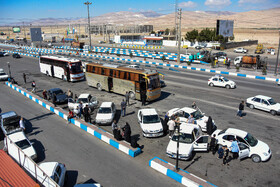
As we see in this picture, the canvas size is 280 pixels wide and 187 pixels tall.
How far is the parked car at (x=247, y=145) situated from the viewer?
11.6 meters

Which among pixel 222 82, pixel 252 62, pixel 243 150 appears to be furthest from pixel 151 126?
A: pixel 252 62

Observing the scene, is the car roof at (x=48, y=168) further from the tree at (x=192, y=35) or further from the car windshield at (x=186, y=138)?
the tree at (x=192, y=35)

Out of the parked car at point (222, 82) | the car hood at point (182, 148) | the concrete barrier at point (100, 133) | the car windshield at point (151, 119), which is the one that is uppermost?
the parked car at point (222, 82)

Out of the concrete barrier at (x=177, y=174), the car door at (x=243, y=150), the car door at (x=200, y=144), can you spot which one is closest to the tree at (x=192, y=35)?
the car door at (x=200, y=144)

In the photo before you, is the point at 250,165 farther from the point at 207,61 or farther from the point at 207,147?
the point at 207,61

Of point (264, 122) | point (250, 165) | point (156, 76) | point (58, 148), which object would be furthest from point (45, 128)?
point (264, 122)

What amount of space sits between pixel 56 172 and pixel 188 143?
7233 mm

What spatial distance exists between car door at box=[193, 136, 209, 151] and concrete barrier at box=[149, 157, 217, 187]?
90.9 inches

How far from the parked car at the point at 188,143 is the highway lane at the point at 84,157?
1.70m

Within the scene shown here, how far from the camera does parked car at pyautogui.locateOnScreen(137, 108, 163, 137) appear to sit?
14195mm

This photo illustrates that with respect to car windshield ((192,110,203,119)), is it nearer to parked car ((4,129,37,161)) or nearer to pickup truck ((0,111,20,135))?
parked car ((4,129,37,161))

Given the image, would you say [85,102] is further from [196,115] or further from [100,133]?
[196,115]

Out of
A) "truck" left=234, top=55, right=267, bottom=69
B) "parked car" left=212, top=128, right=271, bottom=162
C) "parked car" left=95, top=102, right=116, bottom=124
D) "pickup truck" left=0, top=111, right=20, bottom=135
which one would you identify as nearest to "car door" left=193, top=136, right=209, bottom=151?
"parked car" left=212, top=128, right=271, bottom=162

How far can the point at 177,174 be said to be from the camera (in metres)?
10.1
